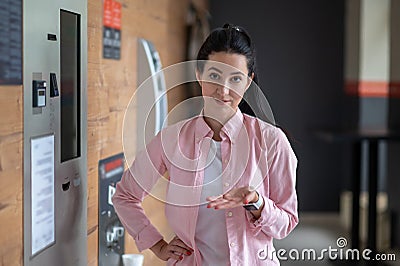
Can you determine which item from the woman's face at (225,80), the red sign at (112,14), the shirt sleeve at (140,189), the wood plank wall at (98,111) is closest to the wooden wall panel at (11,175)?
the wood plank wall at (98,111)

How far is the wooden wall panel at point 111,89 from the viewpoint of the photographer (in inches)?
96.6

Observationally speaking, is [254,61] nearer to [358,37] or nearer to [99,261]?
[99,261]

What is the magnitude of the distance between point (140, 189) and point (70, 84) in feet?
1.29

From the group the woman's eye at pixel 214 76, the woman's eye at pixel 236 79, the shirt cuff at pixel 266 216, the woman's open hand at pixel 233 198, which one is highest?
the woman's eye at pixel 214 76

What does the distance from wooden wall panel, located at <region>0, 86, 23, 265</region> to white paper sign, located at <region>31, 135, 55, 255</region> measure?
9 centimetres

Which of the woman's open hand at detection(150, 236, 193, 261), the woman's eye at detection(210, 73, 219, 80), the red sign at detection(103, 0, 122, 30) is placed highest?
the red sign at detection(103, 0, 122, 30)

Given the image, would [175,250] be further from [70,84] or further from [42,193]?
[70,84]

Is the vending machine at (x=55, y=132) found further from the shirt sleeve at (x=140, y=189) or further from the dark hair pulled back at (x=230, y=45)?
the dark hair pulled back at (x=230, y=45)

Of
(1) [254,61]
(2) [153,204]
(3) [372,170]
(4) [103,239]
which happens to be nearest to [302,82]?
(3) [372,170]

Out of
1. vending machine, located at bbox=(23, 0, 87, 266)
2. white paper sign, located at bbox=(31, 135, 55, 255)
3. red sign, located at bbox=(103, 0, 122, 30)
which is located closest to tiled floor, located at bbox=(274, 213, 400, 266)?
red sign, located at bbox=(103, 0, 122, 30)

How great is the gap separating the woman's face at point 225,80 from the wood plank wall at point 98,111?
47cm

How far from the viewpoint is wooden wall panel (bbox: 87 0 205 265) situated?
96.6 inches

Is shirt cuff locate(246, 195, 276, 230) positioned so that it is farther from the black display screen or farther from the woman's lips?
the black display screen

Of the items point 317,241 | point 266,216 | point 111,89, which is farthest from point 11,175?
point 317,241
